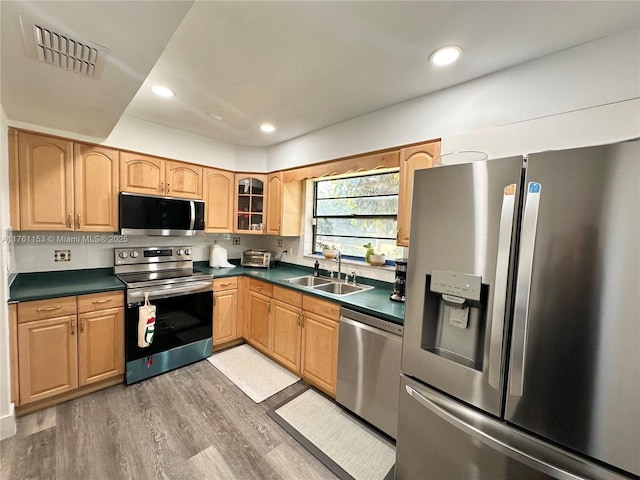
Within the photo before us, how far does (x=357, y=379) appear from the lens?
1.97 metres

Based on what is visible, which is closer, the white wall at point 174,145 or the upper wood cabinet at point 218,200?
the white wall at point 174,145

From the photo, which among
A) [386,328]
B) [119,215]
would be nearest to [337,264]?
[386,328]

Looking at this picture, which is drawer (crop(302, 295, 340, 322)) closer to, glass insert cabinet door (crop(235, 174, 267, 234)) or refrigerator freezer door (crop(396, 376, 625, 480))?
refrigerator freezer door (crop(396, 376, 625, 480))

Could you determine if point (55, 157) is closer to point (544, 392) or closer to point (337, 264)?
point (337, 264)

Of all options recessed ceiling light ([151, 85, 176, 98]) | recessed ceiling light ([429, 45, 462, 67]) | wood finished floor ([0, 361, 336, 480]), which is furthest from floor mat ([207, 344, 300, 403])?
recessed ceiling light ([429, 45, 462, 67])

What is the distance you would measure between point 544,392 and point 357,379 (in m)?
1.21

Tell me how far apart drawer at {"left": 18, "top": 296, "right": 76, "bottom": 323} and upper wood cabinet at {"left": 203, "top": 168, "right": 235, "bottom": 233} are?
1399mm

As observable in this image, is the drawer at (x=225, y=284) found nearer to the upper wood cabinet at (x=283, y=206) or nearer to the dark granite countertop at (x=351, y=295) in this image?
the dark granite countertop at (x=351, y=295)

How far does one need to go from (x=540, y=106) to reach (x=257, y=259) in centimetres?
308

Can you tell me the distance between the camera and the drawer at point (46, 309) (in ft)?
6.22

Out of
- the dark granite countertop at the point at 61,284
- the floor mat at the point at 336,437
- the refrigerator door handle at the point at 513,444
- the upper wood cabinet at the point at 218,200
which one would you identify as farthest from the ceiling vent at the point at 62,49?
the floor mat at the point at 336,437

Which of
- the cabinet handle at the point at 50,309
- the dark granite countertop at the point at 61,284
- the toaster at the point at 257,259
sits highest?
the toaster at the point at 257,259

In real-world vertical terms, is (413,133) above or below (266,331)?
above

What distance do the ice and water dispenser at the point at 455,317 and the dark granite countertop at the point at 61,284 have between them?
8.14ft
